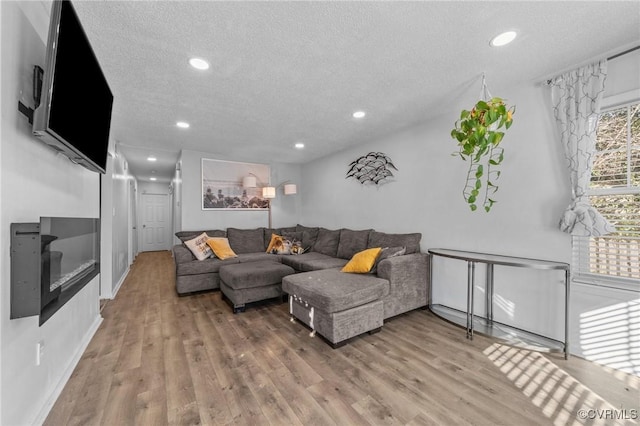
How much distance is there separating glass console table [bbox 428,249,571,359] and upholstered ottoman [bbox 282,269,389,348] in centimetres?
82

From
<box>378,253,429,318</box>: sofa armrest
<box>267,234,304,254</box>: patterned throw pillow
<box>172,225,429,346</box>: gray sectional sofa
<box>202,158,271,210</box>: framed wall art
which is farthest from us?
<box>202,158,271,210</box>: framed wall art

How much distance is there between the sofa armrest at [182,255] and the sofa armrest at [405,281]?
9.28ft

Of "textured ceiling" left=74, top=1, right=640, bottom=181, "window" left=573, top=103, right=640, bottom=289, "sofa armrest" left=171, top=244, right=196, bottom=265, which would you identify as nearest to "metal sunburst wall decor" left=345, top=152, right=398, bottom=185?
"textured ceiling" left=74, top=1, right=640, bottom=181

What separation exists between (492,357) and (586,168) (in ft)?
5.55

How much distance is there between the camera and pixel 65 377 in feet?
5.89

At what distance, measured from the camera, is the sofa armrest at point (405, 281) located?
276 centimetres

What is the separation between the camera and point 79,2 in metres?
1.43

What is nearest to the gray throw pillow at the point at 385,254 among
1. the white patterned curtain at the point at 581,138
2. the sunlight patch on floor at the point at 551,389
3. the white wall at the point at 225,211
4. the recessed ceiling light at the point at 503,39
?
the sunlight patch on floor at the point at 551,389

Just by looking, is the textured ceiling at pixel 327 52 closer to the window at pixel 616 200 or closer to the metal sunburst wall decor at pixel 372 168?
the window at pixel 616 200

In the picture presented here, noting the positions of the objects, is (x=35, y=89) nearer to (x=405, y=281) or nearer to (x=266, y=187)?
(x=405, y=281)

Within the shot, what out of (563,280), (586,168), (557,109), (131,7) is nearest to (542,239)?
(563,280)

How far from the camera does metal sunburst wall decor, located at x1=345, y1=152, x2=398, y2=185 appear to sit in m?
3.91

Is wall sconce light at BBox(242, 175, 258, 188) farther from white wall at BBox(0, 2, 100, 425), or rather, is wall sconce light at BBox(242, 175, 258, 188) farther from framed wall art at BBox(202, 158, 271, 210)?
white wall at BBox(0, 2, 100, 425)

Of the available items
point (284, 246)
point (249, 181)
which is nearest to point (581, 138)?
point (284, 246)
